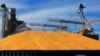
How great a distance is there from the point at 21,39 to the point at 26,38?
0.44m

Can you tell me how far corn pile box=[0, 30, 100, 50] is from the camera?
2622 centimetres

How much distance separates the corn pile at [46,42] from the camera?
2622 cm

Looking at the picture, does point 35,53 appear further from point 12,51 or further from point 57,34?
point 57,34

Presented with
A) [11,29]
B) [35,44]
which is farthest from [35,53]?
[11,29]

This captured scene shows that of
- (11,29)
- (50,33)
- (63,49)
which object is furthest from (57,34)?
(11,29)

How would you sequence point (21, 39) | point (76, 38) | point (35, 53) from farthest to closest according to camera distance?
point (76, 38), point (21, 39), point (35, 53)

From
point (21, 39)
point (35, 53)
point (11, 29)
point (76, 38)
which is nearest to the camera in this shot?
point (35, 53)

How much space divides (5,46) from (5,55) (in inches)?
32.6

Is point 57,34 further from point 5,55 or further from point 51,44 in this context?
point 5,55

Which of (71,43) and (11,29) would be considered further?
(11,29)

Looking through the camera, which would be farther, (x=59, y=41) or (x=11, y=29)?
(x=11, y=29)

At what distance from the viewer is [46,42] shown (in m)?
27.4

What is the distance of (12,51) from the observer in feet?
85.0

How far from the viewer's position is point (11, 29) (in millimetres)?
145375
